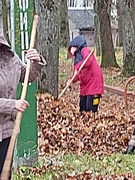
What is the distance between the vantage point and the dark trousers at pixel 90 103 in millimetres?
11625

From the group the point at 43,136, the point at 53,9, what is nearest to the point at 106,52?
the point at 53,9

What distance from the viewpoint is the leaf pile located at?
31.1 ft

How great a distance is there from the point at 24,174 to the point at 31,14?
1.91 m

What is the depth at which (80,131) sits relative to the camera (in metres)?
10.5

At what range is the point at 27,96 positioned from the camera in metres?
7.23

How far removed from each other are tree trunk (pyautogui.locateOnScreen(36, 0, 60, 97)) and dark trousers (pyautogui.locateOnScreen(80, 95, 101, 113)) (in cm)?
248

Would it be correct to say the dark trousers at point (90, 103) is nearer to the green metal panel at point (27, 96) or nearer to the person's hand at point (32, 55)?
the green metal panel at point (27, 96)

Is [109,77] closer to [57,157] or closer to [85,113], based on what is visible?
[85,113]

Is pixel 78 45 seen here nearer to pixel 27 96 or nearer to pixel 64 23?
pixel 27 96

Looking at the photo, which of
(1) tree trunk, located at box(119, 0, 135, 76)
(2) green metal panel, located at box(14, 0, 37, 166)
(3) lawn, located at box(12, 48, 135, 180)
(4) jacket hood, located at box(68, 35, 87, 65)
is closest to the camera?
(3) lawn, located at box(12, 48, 135, 180)

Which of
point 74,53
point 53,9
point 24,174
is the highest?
point 53,9

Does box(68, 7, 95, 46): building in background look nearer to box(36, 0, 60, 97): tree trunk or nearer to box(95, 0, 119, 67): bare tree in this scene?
box(95, 0, 119, 67): bare tree

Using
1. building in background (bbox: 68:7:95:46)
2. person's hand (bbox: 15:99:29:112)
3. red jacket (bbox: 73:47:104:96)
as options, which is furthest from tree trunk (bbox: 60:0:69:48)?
building in background (bbox: 68:7:95:46)

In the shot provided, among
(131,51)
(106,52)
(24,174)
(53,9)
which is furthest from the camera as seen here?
(106,52)
